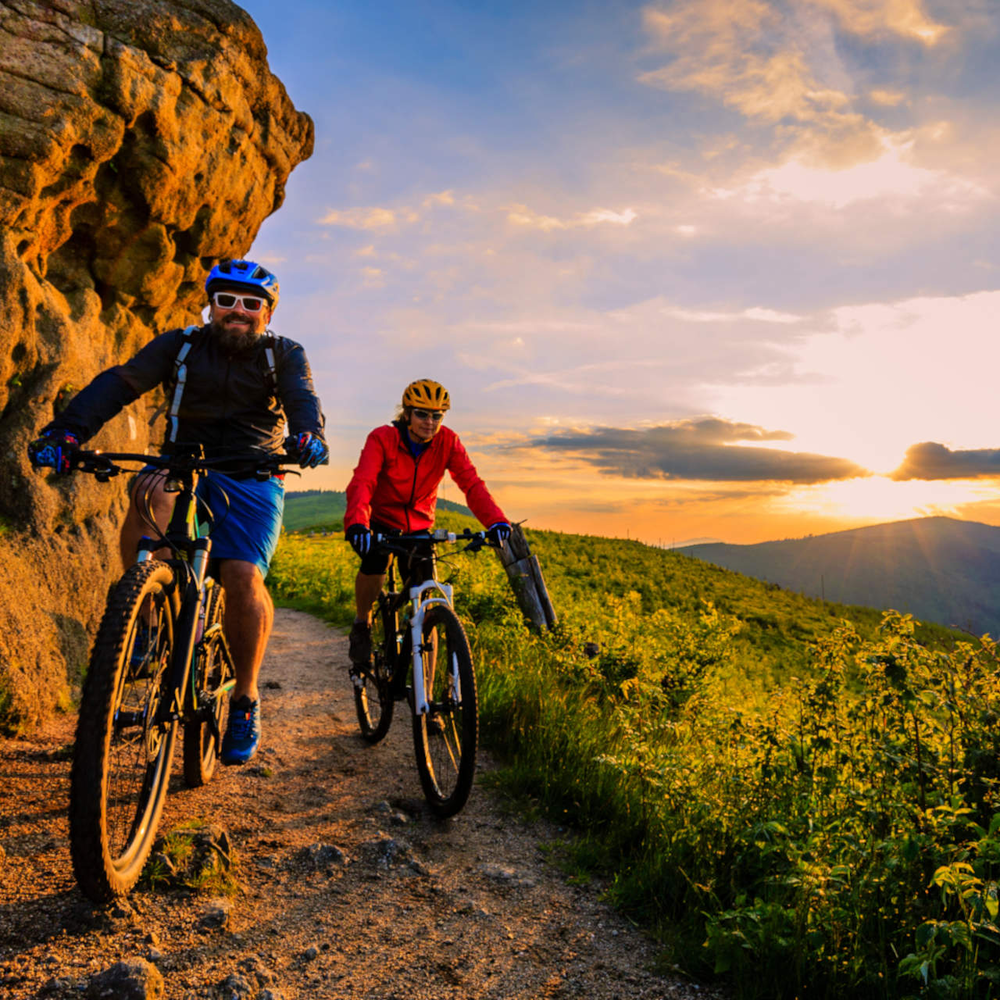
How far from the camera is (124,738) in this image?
2793 millimetres

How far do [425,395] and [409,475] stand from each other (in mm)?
660

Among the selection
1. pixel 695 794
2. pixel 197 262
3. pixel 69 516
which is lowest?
pixel 695 794

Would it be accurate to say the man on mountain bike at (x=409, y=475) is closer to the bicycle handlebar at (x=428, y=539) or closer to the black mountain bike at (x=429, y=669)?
the black mountain bike at (x=429, y=669)

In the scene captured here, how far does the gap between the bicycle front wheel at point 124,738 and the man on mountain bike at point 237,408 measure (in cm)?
86

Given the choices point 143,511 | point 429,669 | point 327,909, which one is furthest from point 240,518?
point 327,909

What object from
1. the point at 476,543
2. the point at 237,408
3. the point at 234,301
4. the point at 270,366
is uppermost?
the point at 234,301

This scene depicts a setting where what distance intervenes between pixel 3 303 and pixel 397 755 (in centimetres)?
497

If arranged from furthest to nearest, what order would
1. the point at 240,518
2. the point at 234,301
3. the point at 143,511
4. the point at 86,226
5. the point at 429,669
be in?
the point at 86,226, the point at 429,669, the point at 234,301, the point at 240,518, the point at 143,511

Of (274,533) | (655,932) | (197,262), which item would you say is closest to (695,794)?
(655,932)

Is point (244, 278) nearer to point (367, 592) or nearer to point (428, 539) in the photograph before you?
point (428, 539)

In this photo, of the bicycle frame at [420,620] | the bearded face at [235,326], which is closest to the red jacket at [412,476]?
the bicycle frame at [420,620]

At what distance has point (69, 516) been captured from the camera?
618 cm

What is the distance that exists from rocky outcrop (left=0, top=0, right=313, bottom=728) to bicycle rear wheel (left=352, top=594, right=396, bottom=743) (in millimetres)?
2283

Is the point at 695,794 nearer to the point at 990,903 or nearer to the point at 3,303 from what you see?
the point at 990,903
